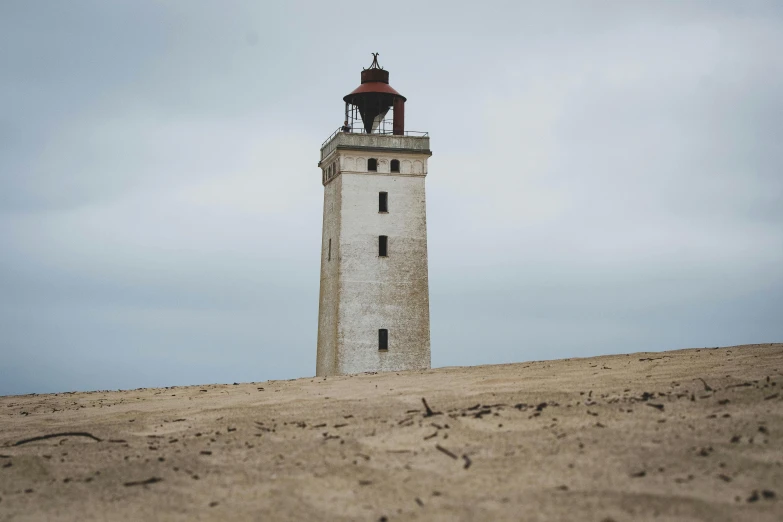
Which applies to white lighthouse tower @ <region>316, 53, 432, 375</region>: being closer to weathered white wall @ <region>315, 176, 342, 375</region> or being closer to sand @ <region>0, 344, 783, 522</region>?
weathered white wall @ <region>315, 176, 342, 375</region>

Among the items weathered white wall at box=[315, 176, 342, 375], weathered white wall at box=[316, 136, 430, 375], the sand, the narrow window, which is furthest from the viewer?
the narrow window

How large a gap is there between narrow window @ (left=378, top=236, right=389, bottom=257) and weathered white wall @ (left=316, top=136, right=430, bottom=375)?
0.15m

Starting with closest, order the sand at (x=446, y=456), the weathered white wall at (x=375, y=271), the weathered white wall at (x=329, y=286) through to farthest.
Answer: the sand at (x=446, y=456)
the weathered white wall at (x=375, y=271)
the weathered white wall at (x=329, y=286)

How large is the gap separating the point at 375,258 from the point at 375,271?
19.2 inches

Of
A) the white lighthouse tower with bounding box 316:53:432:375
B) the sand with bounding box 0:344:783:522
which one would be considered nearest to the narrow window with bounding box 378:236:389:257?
the white lighthouse tower with bounding box 316:53:432:375

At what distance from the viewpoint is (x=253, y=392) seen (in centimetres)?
1266

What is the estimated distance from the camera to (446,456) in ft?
A: 21.1

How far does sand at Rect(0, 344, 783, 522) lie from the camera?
530 centimetres

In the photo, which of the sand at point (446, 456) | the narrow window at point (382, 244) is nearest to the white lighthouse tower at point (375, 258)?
the narrow window at point (382, 244)

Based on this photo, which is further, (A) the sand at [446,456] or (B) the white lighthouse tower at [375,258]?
(B) the white lighthouse tower at [375,258]

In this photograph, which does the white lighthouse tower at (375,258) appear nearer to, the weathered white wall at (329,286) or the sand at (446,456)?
the weathered white wall at (329,286)

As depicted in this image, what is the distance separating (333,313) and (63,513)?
25.5 m

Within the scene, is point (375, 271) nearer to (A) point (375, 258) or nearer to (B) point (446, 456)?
(A) point (375, 258)

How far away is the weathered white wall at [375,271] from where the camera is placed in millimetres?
30828
